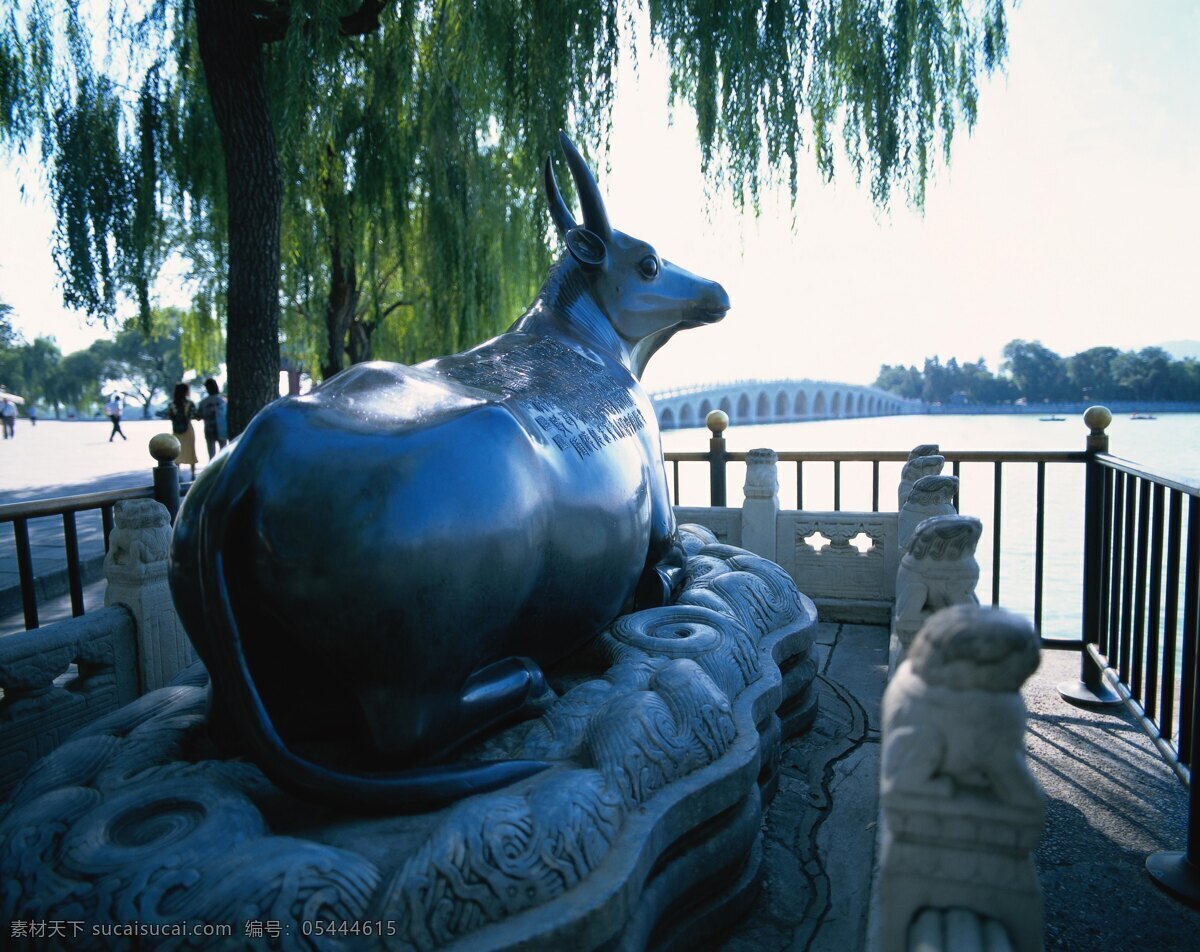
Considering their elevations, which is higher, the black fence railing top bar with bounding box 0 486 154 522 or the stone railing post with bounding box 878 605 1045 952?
the black fence railing top bar with bounding box 0 486 154 522

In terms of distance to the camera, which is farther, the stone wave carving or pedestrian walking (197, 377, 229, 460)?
pedestrian walking (197, 377, 229, 460)

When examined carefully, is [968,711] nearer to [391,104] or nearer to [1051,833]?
[1051,833]

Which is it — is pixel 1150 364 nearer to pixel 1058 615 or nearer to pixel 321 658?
pixel 1058 615

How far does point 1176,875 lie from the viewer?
7.07ft

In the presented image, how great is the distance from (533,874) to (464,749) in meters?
0.47

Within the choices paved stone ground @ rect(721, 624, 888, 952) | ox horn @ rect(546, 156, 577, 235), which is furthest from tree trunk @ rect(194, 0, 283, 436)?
paved stone ground @ rect(721, 624, 888, 952)

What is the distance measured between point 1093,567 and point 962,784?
3.18m

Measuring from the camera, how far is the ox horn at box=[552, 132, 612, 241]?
9.60 feet

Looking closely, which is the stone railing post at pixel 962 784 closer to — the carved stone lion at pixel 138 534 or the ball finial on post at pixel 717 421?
the carved stone lion at pixel 138 534

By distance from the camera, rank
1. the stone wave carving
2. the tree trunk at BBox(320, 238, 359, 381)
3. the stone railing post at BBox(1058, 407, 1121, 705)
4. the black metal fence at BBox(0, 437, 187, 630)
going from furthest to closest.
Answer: the tree trunk at BBox(320, 238, 359, 381)
the stone railing post at BBox(1058, 407, 1121, 705)
the black metal fence at BBox(0, 437, 187, 630)
the stone wave carving

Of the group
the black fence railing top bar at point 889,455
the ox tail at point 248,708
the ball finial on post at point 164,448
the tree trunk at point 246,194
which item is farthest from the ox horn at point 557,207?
the tree trunk at point 246,194

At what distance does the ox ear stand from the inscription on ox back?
39 cm

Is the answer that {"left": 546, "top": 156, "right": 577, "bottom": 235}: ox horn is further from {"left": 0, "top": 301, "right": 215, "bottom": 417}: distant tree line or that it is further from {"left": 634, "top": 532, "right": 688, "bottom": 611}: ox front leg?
{"left": 0, "top": 301, "right": 215, "bottom": 417}: distant tree line

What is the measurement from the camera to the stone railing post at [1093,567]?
352 cm
